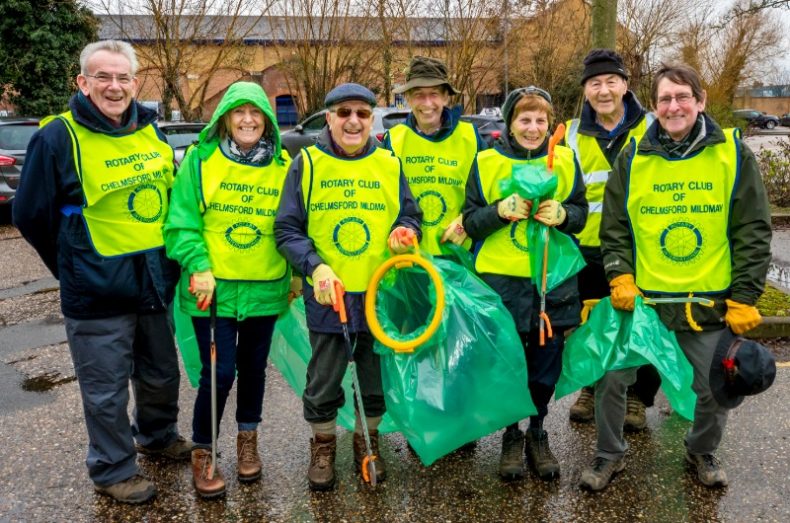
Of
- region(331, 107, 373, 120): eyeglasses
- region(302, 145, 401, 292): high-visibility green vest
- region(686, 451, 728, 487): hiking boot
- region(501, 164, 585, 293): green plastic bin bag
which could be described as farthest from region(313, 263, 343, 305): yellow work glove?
region(686, 451, 728, 487): hiking boot

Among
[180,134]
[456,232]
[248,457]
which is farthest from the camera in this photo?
[180,134]

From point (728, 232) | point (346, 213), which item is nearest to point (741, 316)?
point (728, 232)

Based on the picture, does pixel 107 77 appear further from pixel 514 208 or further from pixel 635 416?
pixel 635 416

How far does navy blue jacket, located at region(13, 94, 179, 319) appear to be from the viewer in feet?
9.35

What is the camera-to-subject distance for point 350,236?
3062 mm

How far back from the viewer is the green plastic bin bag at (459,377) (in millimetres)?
2959

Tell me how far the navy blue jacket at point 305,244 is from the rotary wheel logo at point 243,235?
110mm

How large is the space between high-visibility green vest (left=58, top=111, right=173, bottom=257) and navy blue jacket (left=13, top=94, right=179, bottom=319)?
0.03 metres

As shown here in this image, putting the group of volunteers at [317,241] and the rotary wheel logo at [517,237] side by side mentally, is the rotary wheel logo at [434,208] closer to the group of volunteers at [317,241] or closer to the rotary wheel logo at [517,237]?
the group of volunteers at [317,241]

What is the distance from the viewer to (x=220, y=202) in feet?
9.90

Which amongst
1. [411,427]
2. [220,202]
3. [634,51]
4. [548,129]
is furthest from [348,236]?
[634,51]

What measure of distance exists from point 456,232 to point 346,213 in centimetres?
61

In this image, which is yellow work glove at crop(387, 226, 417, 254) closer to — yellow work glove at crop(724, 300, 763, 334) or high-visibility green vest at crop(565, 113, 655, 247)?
high-visibility green vest at crop(565, 113, 655, 247)

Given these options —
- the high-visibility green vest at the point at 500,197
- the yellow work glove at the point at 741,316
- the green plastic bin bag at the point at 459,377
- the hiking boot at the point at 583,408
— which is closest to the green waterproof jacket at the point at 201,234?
the green plastic bin bag at the point at 459,377
